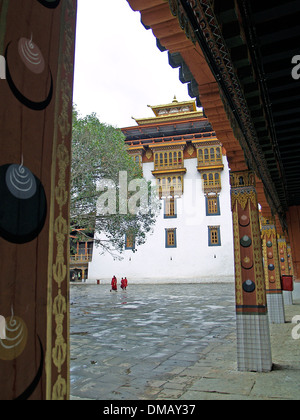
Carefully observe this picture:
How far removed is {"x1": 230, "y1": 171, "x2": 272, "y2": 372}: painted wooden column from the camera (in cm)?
427

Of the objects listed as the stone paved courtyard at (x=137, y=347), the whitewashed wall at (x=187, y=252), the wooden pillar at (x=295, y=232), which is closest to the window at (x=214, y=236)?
the whitewashed wall at (x=187, y=252)

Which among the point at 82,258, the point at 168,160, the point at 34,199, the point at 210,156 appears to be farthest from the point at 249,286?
the point at 82,258

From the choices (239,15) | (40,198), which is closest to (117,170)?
(239,15)

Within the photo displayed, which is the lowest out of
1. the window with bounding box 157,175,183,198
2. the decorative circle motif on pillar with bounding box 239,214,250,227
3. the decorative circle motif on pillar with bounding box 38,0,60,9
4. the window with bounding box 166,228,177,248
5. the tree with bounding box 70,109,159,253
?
the decorative circle motif on pillar with bounding box 239,214,250,227

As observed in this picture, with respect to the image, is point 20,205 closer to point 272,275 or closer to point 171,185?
point 272,275

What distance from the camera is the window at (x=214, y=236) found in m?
25.9

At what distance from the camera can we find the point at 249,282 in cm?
459

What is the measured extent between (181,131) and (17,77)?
93.7ft

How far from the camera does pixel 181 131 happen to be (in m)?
28.3

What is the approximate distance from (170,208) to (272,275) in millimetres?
18975

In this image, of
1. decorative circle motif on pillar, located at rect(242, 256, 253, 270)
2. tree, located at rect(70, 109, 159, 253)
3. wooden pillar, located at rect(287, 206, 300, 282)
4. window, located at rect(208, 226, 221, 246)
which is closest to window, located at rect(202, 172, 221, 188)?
window, located at rect(208, 226, 221, 246)

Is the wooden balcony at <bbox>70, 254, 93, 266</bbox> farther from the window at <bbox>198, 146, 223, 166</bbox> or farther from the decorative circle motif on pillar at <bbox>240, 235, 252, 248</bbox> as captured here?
the decorative circle motif on pillar at <bbox>240, 235, 252, 248</bbox>

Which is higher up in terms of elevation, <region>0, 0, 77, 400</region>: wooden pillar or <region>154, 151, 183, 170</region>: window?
<region>154, 151, 183, 170</region>: window

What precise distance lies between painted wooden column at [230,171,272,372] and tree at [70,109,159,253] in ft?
27.8
